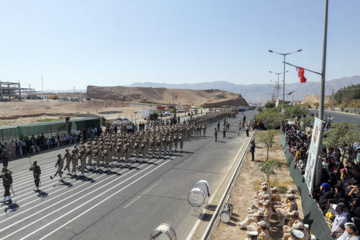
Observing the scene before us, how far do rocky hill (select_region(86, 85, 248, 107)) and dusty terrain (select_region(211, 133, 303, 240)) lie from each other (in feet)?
400

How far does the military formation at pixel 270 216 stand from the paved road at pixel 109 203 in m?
2.40

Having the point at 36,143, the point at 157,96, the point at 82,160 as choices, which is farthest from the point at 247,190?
the point at 157,96

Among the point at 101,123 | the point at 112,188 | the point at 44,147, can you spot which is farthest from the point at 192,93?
the point at 112,188

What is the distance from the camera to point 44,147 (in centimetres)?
2578

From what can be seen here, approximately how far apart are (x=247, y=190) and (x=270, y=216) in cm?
390

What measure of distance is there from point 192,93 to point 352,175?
169 meters

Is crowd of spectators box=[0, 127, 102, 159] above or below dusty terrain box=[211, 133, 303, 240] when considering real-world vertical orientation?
above

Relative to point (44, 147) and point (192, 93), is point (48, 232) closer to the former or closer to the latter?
point (44, 147)

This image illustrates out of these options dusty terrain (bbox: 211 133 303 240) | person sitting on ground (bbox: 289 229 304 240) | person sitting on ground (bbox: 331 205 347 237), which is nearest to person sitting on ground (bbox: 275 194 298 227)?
dusty terrain (bbox: 211 133 303 240)

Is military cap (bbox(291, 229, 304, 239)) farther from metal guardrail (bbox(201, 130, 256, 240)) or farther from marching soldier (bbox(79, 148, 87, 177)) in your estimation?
marching soldier (bbox(79, 148, 87, 177))

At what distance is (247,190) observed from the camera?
42.8 feet

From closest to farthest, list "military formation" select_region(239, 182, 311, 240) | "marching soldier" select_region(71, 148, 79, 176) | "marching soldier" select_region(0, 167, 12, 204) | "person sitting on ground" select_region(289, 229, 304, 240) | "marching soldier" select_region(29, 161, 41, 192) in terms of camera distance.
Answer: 1. "person sitting on ground" select_region(289, 229, 304, 240)
2. "military formation" select_region(239, 182, 311, 240)
3. "marching soldier" select_region(0, 167, 12, 204)
4. "marching soldier" select_region(29, 161, 41, 192)
5. "marching soldier" select_region(71, 148, 79, 176)

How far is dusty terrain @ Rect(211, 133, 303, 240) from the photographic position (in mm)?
8961

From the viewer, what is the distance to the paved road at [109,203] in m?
9.44
